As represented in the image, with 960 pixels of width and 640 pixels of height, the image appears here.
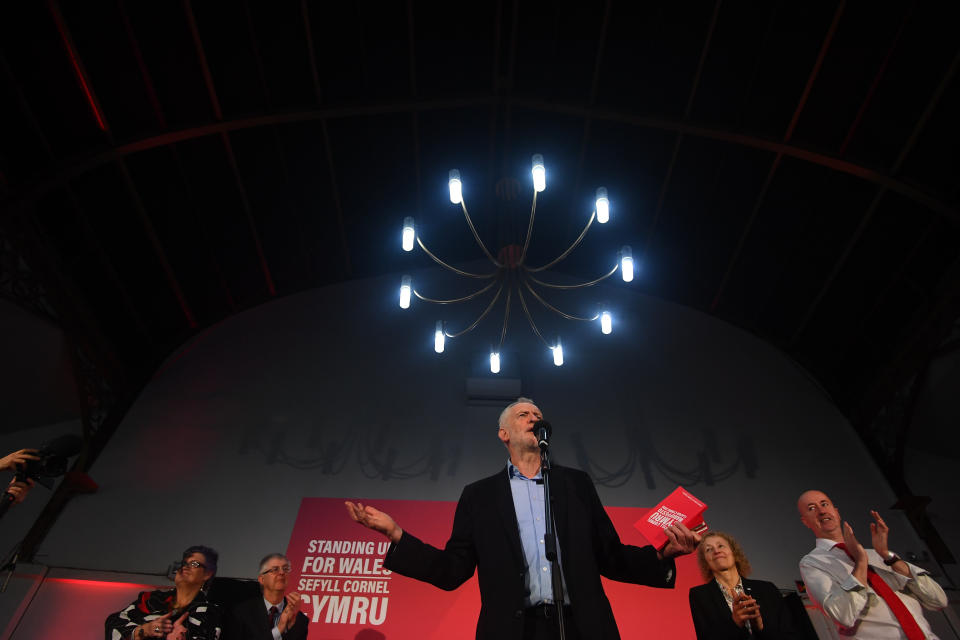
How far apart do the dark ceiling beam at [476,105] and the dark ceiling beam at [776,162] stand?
0.19 meters

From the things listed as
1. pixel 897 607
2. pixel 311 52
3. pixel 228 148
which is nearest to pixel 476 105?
pixel 311 52

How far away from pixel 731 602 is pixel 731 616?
0.52ft

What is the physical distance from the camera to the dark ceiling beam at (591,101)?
5906 millimetres

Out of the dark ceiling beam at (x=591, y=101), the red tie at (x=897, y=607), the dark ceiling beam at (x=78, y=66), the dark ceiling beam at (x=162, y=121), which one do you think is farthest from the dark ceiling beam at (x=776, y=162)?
the dark ceiling beam at (x=78, y=66)

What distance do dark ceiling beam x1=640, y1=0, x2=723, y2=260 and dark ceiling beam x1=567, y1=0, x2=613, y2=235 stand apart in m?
0.96

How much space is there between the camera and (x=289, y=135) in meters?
6.59

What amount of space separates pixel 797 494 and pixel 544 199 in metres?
4.38

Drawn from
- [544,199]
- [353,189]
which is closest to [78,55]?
[353,189]

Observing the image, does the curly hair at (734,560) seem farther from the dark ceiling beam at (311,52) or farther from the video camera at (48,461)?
the dark ceiling beam at (311,52)

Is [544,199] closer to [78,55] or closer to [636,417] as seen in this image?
[636,417]

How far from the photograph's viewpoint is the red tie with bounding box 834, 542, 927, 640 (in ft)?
9.26

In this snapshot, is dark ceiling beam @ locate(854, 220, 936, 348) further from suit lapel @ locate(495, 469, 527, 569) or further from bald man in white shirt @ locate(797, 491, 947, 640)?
suit lapel @ locate(495, 469, 527, 569)

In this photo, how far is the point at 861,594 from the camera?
2891mm

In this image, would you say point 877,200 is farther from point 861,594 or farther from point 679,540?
point 679,540
